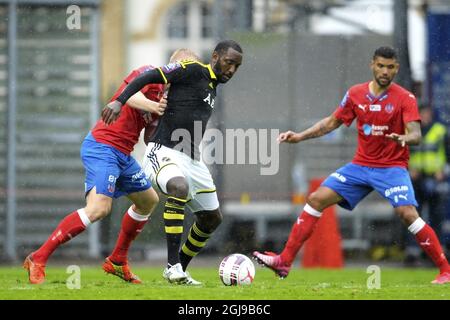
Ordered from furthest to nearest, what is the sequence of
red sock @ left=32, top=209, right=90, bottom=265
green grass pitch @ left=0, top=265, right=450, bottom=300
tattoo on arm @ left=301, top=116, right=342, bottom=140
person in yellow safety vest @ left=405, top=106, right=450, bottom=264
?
person in yellow safety vest @ left=405, top=106, right=450, bottom=264
tattoo on arm @ left=301, top=116, right=342, bottom=140
red sock @ left=32, top=209, right=90, bottom=265
green grass pitch @ left=0, top=265, right=450, bottom=300

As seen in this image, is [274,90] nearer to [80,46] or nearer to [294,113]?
[294,113]

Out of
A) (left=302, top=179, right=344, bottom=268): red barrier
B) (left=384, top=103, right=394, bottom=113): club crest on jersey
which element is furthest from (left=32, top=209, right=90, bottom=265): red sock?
(left=302, top=179, right=344, bottom=268): red barrier

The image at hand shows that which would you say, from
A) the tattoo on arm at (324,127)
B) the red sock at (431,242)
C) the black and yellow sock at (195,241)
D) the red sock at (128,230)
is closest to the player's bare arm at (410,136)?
the tattoo on arm at (324,127)

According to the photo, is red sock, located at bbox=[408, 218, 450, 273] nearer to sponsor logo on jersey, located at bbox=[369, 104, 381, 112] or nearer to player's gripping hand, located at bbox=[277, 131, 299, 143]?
sponsor logo on jersey, located at bbox=[369, 104, 381, 112]

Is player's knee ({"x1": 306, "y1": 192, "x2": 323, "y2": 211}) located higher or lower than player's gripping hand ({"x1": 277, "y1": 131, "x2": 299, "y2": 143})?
lower

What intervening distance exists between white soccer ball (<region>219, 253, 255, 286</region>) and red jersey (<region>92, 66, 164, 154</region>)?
1408 millimetres

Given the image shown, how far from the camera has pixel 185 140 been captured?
970 cm

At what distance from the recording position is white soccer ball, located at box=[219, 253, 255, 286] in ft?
30.9

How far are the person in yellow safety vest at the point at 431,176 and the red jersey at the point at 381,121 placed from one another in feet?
17.5

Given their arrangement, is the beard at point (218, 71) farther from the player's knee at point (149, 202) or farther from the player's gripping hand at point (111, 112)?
the player's knee at point (149, 202)

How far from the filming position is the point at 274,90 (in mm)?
17141

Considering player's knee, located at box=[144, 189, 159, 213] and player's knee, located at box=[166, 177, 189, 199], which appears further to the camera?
player's knee, located at box=[144, 189, 159, 213]

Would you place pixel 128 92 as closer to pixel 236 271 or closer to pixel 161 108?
pixel 161 108
